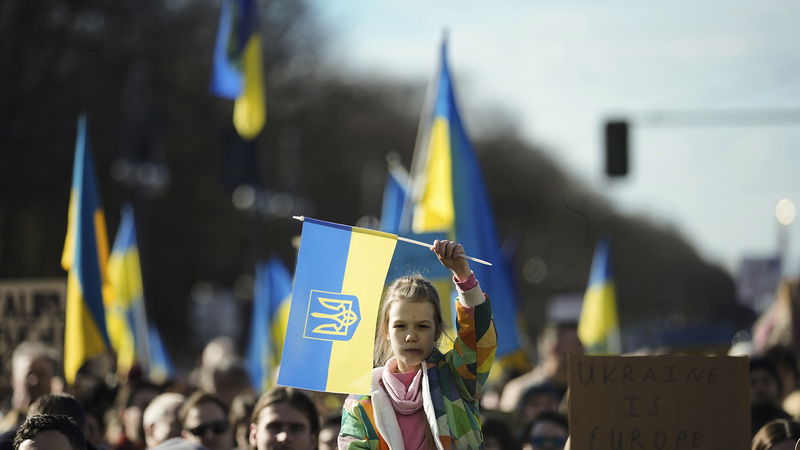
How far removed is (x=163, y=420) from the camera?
724cm

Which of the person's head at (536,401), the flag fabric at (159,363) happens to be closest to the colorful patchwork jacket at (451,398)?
the person's head at (536,401)

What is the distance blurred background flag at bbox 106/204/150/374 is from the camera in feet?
45.3

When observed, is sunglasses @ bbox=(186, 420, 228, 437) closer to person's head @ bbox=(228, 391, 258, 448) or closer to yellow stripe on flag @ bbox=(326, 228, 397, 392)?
person's head @ bbox=(228, 391, 258, 448)

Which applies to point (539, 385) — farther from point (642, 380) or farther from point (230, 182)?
point (230, 182)

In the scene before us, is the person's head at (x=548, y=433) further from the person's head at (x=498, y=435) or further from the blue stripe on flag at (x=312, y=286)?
the blue stripe on flag at (x=312, y=286)

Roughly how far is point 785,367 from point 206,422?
4682 millimetres

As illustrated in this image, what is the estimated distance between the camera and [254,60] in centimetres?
1427

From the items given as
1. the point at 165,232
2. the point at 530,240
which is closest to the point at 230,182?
the point at 165,232

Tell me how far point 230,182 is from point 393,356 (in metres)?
15.6

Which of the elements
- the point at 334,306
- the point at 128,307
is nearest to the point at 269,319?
the point at 128,307

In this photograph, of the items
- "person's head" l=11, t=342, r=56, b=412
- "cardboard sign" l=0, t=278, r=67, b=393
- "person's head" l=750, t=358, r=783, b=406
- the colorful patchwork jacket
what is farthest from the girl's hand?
"cardboard sign" l=0, t=278, r=67, b=393

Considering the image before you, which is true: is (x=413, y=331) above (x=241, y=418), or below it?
above

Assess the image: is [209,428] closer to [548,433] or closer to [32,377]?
[32,377]

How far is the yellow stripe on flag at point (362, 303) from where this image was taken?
16.5 ft
